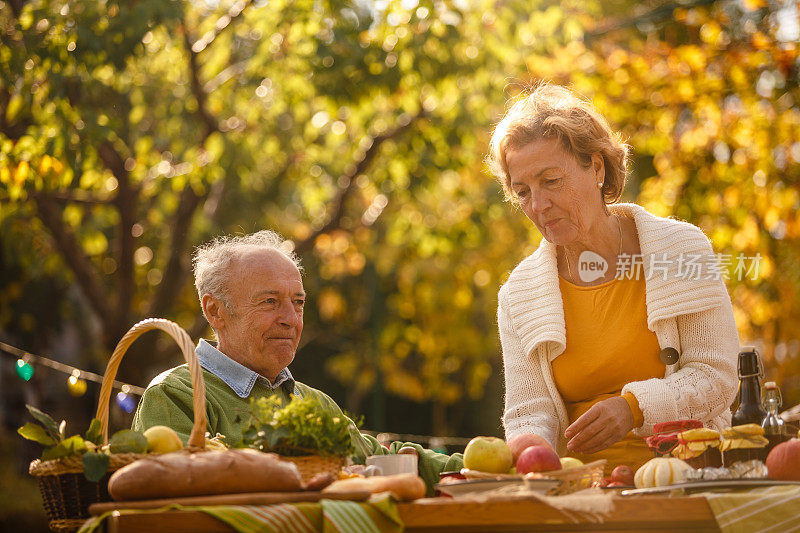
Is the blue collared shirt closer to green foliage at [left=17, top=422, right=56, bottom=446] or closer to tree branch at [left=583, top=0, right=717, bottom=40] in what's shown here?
green foliage at [left=17, top=422, right=56, bottom=446]

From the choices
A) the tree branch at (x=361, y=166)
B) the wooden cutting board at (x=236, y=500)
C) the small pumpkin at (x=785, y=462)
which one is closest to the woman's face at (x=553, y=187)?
the small pumpkin at (x=785, y=462)

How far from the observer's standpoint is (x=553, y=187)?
313cm

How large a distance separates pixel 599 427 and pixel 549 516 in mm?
820

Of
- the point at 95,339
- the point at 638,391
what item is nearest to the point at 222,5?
the point at 638,391

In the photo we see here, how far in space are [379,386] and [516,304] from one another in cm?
1026

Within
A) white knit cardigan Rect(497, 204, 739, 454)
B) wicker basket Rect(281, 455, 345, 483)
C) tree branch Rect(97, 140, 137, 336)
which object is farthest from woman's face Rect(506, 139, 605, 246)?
tree branch Rect(97, 140, 137, 336)

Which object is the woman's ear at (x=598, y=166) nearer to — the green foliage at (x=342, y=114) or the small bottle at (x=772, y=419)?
the small bottle at (x=772, y=419)

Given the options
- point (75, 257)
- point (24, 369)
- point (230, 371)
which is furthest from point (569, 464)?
point (75, 257)

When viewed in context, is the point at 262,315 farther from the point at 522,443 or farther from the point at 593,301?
the point at 522,443

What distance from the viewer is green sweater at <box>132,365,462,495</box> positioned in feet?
9.61

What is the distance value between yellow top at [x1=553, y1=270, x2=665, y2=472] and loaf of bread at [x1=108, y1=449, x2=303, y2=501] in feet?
4.48

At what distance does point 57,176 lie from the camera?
22.7ft

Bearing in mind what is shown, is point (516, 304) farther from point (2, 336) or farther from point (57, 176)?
point (2, 336)

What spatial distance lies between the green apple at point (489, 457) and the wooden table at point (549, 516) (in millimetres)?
338
